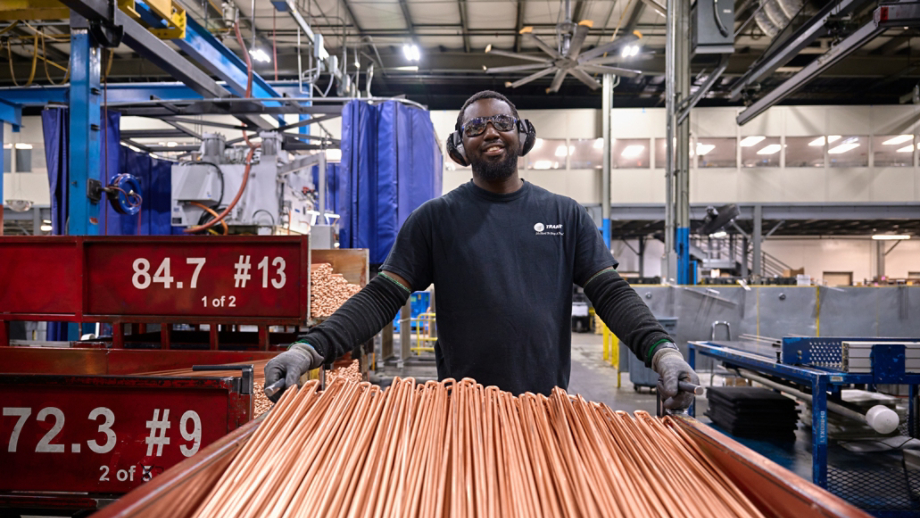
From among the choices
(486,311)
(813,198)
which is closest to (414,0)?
(486,311)

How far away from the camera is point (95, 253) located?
112 inches

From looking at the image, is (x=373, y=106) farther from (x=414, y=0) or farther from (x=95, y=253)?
(x=414, y=0)

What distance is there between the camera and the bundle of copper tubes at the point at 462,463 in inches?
30.2

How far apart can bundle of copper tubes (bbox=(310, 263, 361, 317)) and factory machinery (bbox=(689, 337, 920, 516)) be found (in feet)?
11.9

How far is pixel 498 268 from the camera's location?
6.09 ft

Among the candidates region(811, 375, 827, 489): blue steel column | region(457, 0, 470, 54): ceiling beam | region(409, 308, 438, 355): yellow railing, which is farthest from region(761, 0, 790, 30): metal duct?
region(409, 308, 438, 355): yellow railing

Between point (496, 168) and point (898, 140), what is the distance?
20.0 m

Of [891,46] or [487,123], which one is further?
[891,46]

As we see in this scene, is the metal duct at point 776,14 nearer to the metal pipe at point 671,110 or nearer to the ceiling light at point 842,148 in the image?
the metal pipe at point 671,110

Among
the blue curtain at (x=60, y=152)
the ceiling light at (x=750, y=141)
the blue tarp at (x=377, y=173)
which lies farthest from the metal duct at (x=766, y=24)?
the blue curtain at (x=60, y=152)

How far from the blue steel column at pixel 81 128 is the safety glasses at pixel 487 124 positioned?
366 cm

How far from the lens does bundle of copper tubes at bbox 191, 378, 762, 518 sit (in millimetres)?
768

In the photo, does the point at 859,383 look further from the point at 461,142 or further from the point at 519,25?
the point at 519,25

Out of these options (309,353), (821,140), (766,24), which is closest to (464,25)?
(766,24)
